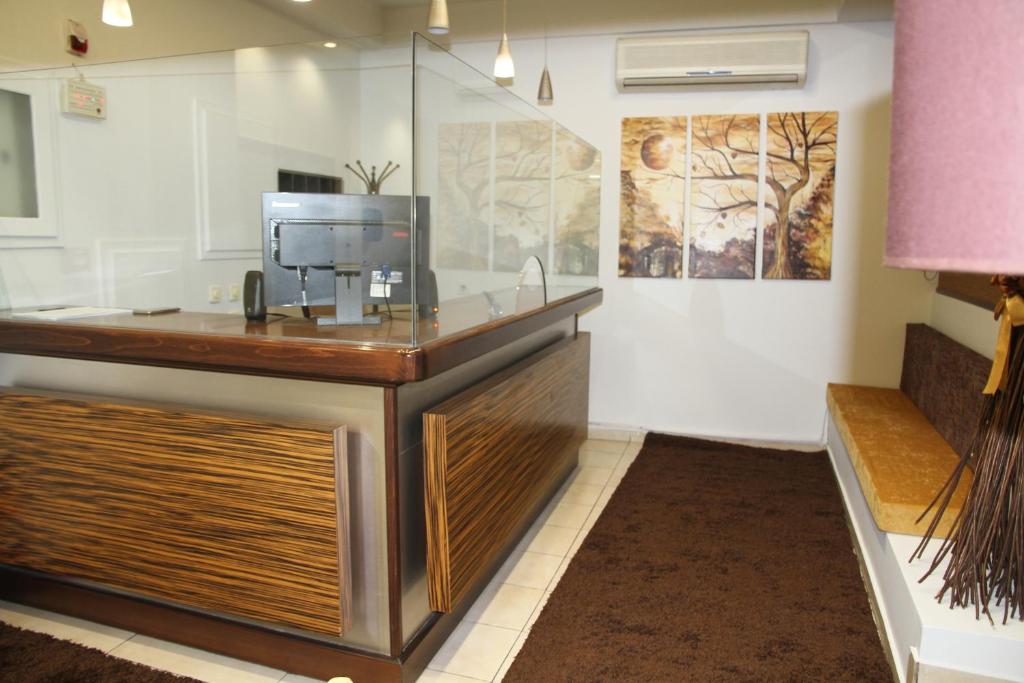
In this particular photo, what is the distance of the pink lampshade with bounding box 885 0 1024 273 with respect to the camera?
513mm

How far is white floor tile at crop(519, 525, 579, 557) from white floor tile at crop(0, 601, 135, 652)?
1.62 metres

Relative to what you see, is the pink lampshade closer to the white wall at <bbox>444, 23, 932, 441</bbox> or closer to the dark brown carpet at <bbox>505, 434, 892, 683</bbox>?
the dark brown carpet at <bbox>505, 434, 892, 683</bbox>

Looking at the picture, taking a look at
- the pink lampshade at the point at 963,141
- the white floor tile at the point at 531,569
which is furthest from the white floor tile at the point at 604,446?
the pink lampshade at the point at 963,141

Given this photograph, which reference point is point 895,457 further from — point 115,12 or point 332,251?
point 115,12

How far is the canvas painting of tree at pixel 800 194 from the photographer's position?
463cm

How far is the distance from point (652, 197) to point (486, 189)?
91.2 inches

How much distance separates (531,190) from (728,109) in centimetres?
199

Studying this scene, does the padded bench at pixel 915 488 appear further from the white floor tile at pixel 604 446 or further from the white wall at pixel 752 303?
the white floor tile at pixel 604 446

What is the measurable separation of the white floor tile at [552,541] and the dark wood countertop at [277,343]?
3.55 feet

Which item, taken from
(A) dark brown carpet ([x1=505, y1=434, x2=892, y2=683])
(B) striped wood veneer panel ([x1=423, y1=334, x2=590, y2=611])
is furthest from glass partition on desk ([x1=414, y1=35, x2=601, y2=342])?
(A) dark brown carpet ([x1=505, y1=434, x2=892, y2=683])

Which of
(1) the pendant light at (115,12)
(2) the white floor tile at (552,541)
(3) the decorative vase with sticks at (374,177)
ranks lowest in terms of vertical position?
(2) the white floor tile at (552,541)

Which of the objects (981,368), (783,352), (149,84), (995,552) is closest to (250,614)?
(995,552)

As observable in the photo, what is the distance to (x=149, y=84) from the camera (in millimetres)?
3494

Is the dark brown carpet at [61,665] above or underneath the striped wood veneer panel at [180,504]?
underneath
